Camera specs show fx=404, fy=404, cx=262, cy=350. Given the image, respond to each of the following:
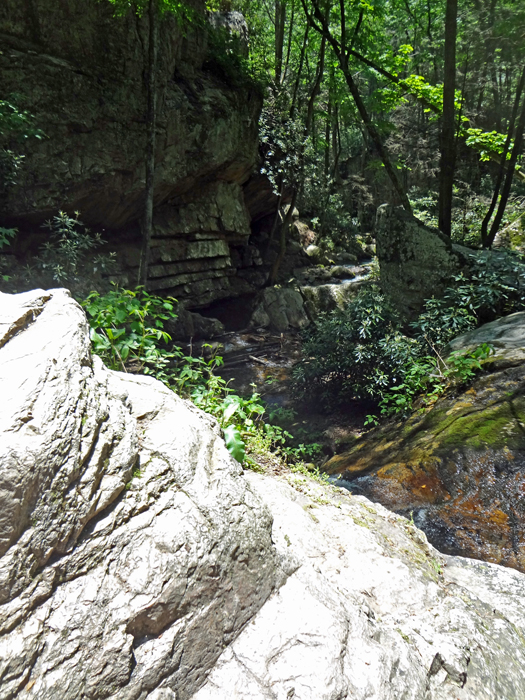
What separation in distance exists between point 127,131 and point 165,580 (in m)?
9.03

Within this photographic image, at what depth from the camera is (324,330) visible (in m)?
7.53

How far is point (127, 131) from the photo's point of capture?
27.4ft

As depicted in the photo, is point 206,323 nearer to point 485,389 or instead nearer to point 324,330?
point 324,330

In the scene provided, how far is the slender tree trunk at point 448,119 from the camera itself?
7.79 m

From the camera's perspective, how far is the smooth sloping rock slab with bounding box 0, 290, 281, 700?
4.13 ft

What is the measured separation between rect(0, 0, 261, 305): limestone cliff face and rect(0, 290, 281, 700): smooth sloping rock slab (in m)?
7.07

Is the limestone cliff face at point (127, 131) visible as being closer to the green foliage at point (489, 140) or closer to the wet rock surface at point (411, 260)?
the wet rock surface at point (411, 260)

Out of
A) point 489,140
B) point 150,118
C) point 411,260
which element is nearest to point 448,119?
point 489,140

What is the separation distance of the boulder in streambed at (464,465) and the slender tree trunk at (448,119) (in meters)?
4.01

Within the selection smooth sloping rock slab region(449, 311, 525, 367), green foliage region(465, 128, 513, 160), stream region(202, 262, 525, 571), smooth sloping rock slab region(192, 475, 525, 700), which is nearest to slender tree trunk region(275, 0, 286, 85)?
green foliage region(465, 128, 513, 160)

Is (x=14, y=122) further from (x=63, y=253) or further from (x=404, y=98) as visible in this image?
A: (x=404, y=98)

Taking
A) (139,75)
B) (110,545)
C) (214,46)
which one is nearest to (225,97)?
(214,46)

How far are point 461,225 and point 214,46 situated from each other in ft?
31.2

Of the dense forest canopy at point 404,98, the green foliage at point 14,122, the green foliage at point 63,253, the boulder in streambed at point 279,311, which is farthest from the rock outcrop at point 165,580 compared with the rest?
the boulder in streambed at point 279,311
